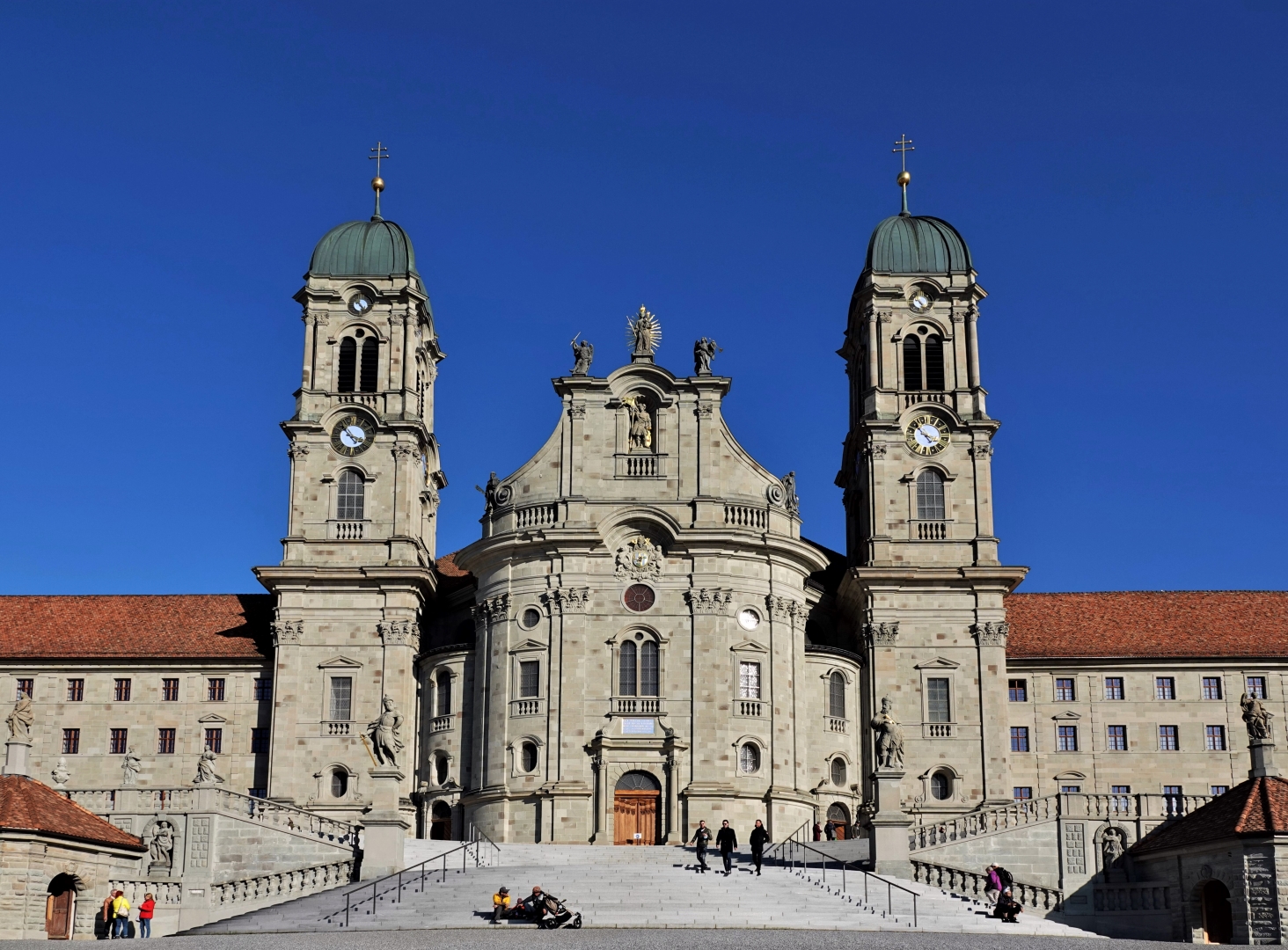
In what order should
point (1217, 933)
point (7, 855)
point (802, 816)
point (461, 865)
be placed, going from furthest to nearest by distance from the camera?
point (802, 816)
point (461, 865)
point (1217, 933)
point (7, 855)

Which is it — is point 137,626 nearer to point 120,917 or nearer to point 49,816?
point 49,816

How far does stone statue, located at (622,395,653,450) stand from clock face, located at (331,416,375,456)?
1005cm

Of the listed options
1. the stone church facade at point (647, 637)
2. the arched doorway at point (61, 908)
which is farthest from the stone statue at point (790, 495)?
the arched doorway at point (61, 908)

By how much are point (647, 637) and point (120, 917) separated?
77.2 feet

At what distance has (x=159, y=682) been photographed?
69.1 meters

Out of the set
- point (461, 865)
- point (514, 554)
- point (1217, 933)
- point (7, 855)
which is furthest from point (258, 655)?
point (1217, 933)

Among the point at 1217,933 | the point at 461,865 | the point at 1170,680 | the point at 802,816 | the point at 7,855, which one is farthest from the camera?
the point at 1170,680

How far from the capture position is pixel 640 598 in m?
65.0

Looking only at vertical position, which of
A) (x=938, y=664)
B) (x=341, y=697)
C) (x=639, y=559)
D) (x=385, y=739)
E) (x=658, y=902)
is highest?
(x=639, y=559)

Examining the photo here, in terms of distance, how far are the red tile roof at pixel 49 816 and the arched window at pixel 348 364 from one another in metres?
23.6

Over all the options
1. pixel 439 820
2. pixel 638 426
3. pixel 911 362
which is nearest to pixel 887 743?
pixel 638 426

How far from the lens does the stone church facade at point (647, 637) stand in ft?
209

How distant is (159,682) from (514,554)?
1473cm

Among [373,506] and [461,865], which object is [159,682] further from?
[461,865]
